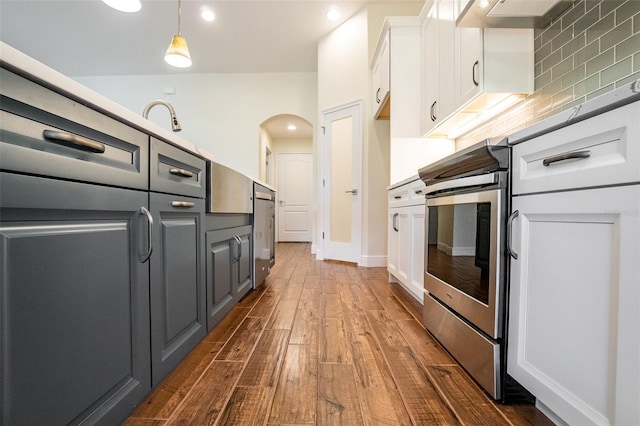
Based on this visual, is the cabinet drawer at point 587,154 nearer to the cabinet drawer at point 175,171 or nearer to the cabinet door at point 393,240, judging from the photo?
the cabinet drawer at point 175,171

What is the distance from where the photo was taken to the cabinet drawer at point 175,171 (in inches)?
37.2

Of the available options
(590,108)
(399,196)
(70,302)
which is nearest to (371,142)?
(399,196)

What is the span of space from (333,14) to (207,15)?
1595 mm

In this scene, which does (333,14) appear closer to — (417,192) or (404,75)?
(404,75)

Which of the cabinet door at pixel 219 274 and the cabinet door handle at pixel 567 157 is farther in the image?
the cabinet door at pixel 219 274

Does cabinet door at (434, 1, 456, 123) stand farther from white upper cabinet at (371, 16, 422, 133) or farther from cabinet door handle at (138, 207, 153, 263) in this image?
cabinet door handle at (138, 207, 153, 263)

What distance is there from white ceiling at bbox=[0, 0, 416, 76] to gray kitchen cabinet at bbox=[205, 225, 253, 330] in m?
3.05

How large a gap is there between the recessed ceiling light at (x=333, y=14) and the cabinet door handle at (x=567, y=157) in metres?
3.57

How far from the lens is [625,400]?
0.59 m

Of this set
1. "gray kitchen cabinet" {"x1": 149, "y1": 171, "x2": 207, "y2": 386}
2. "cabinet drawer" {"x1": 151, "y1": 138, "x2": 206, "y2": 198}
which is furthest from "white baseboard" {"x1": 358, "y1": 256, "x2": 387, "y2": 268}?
"cabinet drawer" {"x1": 151, "y1": 138, "x2": 206, "y2": 198}

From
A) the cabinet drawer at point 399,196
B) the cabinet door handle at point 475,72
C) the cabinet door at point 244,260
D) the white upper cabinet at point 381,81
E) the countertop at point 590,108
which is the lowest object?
the cabinet door at point 244,260

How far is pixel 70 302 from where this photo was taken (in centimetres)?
62

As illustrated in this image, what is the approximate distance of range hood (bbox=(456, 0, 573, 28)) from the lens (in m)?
1.36

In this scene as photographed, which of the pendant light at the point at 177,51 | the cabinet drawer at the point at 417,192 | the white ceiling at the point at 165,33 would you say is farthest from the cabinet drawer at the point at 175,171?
the white ceiling at the point at 165,33
